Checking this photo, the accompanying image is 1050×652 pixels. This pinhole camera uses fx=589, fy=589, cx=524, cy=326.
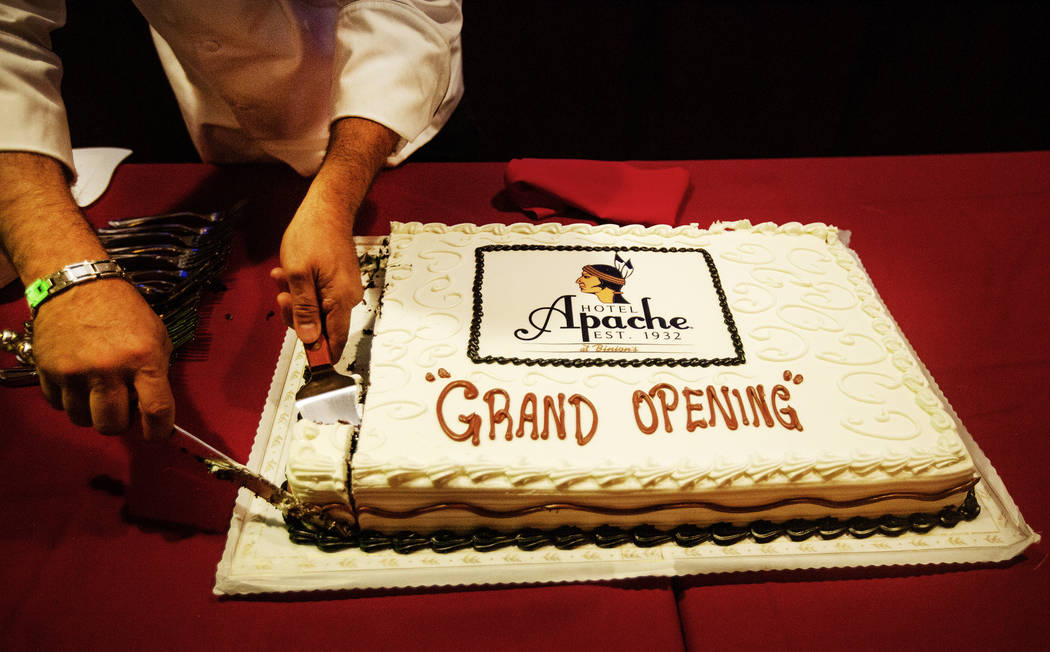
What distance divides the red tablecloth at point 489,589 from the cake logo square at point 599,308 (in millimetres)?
466

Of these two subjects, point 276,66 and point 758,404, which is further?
point 276,66

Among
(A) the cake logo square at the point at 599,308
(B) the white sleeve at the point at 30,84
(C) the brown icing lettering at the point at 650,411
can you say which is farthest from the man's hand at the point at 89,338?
(C) the brown icing lettering at the point at 650,411

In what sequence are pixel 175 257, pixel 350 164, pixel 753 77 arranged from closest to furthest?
pixel 350 164 → pixel 175 257 → pixel 753 77

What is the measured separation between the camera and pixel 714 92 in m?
3.98

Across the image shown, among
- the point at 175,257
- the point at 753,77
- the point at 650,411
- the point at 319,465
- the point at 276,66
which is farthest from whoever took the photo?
the point at 753,77

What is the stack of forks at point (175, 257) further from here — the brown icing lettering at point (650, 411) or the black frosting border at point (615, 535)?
the brown icing lettering at point (650, 411)

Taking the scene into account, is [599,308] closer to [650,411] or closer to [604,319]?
[604,319]

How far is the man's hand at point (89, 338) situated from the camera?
3.59ft

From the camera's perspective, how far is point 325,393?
4.35 ft

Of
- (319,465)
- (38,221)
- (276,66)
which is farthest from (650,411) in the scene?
(276,66)

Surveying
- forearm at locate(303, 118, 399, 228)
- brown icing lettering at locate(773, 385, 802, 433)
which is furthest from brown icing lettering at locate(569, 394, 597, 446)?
forearm at locate(303, 118, 399, 228)

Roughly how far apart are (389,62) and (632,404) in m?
1.17

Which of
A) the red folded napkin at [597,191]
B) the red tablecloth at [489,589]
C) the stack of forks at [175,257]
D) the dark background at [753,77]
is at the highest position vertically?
the dark background at [753,77]

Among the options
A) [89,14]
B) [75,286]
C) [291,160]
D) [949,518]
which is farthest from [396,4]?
[89,14]
